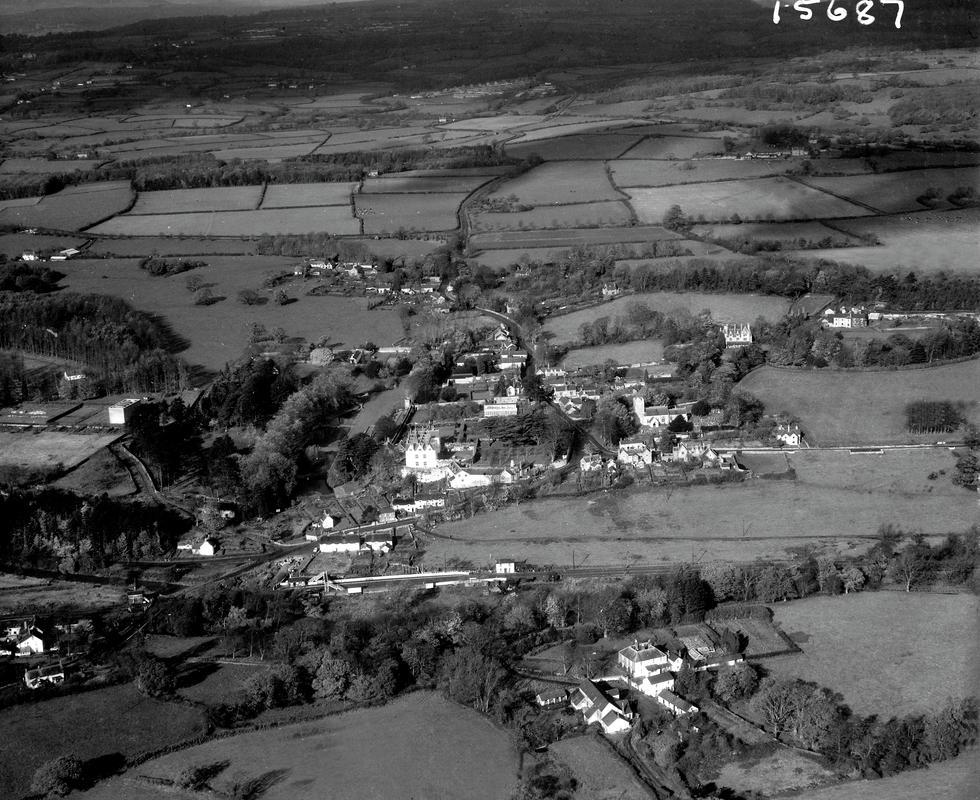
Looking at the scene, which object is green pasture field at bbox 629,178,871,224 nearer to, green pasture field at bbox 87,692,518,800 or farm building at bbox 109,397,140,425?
farm building at bbox 109,397,140,425

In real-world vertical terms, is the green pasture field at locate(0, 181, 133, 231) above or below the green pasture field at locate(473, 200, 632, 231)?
below

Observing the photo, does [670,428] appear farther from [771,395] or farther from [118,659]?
[118,659]

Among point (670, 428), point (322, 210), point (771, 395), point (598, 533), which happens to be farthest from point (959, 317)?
point (322, 210)

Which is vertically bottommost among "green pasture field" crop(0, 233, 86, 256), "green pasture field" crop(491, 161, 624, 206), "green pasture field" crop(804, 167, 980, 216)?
"green pasture field" crop(0, 233, 86, 256)

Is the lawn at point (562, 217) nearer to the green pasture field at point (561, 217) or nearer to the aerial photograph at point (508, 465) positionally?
the green pasture field at point (561, 217)

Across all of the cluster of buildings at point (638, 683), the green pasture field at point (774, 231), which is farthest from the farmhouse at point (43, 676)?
the green pasture field at point (774, 231)

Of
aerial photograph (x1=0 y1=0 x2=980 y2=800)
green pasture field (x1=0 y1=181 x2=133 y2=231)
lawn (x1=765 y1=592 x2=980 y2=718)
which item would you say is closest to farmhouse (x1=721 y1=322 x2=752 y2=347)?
aerial photograph (x1=0 y1=0 x2=980 y2=800)
